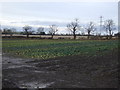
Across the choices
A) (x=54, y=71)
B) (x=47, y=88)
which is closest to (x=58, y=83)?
(x=47, y=88)

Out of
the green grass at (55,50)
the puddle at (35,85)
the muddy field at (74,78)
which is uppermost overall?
the green grass at (55,50)

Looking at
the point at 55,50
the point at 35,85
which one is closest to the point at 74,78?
the point at 35,85

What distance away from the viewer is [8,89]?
32.9 feet

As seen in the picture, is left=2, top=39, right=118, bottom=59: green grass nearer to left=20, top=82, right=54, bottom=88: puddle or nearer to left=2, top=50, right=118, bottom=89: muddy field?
left=2, top=50, right=118, bottom=89: muddy field

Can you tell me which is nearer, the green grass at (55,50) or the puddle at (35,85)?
the puddle at (35,85)

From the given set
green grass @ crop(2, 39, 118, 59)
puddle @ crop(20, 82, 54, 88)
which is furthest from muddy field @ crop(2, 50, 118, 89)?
green grass @ crop(2, 39, 118, 59)

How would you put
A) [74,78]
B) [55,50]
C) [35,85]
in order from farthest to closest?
[55,50] < [74,78] < [35,85]

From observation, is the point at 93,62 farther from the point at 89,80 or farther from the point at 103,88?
the point at 103,88

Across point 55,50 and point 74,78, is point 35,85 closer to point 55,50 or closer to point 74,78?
point 74,78

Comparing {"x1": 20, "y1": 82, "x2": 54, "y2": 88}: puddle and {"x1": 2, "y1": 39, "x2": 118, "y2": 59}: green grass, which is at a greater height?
{"x1": 2, "y1": 39, "x2": 118, "y2": 59}: green grass

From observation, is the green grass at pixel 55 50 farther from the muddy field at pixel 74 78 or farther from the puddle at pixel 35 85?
the puddle at pixel 35 85

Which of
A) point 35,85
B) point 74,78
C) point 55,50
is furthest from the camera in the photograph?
point 55,50

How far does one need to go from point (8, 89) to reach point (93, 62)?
27.3 ft

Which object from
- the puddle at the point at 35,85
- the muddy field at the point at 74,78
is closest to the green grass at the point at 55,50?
the muddy field at the point at 74,78
